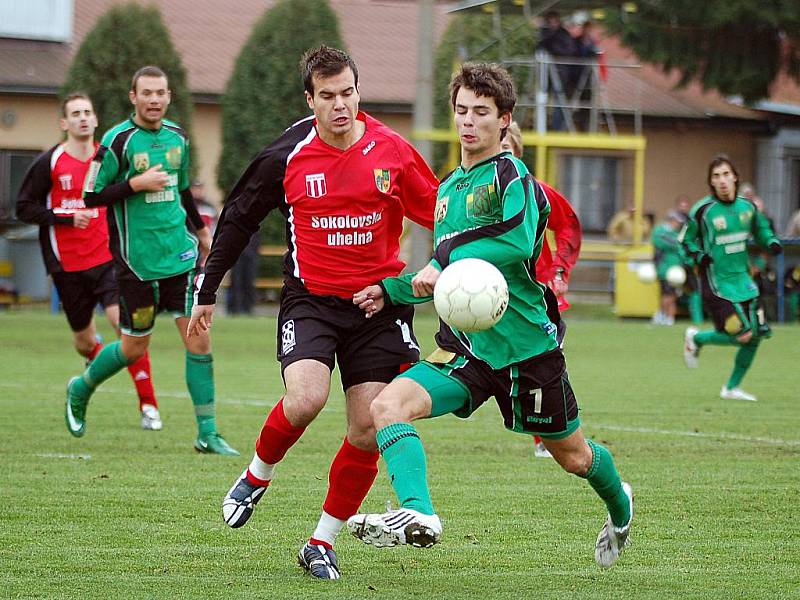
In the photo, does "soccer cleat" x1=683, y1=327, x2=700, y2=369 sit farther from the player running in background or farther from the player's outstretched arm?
the player's outstretched arm

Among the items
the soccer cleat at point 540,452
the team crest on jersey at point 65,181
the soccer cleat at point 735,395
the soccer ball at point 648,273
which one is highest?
the team crest on jersey at point 65,181

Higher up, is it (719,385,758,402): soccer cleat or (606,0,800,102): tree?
(606,0,800,102): tree

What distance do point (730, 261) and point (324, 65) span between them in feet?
25.3

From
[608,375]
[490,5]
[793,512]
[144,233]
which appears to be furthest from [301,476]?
[490,5]

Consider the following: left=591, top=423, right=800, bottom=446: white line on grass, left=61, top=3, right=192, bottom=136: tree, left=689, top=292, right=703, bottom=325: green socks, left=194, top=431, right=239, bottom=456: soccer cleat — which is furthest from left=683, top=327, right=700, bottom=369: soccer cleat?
left=61, top=3, right=192, bottom=136: tree

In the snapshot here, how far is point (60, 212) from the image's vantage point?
34.6 ft

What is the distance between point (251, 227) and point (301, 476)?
2378 mm

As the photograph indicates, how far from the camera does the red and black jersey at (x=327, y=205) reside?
19.3 ft

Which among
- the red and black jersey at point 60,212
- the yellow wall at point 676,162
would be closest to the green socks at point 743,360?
the red and black jersey at point 60,212

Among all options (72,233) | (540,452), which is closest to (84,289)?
(72,233)

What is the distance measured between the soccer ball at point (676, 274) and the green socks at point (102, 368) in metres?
15.3

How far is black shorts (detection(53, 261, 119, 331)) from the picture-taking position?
1068 cm

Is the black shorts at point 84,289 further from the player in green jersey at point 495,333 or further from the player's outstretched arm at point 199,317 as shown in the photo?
the player in green jersey at point 495,333

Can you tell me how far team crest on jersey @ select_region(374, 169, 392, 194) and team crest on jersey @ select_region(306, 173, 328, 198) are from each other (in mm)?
217
